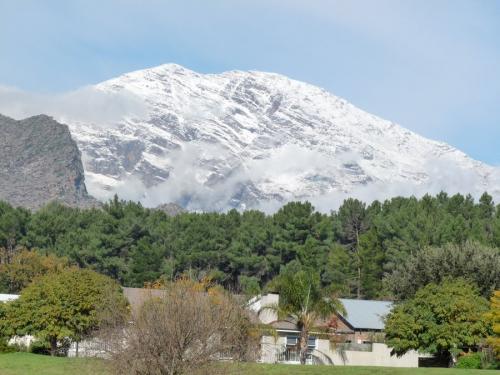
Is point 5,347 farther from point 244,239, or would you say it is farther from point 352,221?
point 352,221

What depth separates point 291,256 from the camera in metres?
100

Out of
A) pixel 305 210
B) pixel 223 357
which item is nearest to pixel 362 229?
pixel 305 210

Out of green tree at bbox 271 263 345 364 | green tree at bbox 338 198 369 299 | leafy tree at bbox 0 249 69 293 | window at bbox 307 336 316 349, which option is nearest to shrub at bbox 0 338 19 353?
green tree at bbox 271 263 345 364

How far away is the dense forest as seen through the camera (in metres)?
95.2

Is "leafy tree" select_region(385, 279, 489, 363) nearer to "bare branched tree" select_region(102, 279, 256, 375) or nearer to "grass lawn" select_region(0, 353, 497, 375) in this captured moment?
"grass lawn" select_region(0, 353, 497, 375)

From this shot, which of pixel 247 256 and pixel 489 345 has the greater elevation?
pixel 247 256

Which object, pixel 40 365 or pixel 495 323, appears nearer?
pixel 40 365

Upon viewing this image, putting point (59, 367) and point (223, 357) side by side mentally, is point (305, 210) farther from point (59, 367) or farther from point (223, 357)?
point (223, 357)

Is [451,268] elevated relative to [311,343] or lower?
elevated

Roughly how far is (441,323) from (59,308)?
22989 millimetres

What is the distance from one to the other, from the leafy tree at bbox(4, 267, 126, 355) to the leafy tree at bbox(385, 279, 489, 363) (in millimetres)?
16858

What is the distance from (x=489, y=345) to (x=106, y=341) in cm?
2599

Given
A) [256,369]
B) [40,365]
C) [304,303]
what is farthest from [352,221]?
[256,369]

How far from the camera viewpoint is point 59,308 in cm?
5416
